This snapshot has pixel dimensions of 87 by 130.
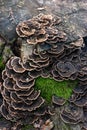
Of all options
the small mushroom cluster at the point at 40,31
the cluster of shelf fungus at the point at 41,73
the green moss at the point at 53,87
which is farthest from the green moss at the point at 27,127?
the small mushroom cluster at the point at 40,31

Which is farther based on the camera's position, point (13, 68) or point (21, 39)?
point (21, 39)

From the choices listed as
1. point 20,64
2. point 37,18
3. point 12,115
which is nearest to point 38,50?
point 20,64

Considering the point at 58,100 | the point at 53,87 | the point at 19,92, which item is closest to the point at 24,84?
the point at 19,92

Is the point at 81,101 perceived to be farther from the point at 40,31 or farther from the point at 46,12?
the point at 46,12

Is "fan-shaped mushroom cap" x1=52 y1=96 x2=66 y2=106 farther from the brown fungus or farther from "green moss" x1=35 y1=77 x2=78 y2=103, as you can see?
the brown fungus

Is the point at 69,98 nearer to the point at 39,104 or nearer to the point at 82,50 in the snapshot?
the point at 39,104

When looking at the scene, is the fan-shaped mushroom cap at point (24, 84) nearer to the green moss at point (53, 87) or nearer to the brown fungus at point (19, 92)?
the brown fungus at point (19, 92)
